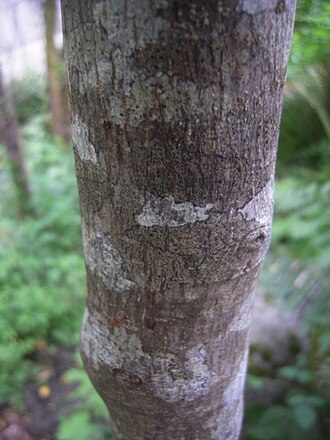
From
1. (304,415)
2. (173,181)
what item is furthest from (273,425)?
(173,181)

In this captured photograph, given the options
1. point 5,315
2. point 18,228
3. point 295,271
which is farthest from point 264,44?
point 18,228

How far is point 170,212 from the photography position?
0.55 metres

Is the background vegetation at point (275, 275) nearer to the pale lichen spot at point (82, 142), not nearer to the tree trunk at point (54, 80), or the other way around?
the pale lichen spot at point (82, 142)

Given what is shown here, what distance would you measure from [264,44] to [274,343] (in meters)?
2.13

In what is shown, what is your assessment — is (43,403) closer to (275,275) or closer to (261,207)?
(275,275)

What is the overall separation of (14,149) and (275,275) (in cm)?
228

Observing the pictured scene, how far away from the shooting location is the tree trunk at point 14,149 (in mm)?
3119

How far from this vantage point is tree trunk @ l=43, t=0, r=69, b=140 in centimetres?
481

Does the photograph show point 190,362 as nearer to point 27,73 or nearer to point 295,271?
point 295,271

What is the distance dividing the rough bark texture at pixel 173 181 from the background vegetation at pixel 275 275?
100 cm

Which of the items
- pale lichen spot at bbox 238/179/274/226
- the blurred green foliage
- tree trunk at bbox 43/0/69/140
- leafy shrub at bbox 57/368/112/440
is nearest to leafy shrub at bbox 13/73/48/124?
tree trunk at bbox 43/0/69/140

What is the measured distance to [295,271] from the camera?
7.08 ft

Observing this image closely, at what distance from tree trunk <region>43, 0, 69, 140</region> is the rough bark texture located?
4883 mm

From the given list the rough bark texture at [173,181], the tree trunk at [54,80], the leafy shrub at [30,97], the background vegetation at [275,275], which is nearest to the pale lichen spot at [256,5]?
the rough bark texture at [173,181]
